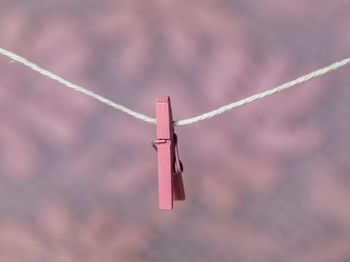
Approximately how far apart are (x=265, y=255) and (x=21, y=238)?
458 mm

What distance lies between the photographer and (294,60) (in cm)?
82

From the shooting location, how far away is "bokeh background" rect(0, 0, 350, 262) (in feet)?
2.70

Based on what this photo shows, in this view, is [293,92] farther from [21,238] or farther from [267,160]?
[21,238]

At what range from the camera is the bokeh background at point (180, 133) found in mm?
822

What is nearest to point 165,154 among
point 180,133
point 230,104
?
point 230,104

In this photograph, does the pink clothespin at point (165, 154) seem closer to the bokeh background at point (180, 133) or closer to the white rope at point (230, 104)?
the white rope at point (230, 104)

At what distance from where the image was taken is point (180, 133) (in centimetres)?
85

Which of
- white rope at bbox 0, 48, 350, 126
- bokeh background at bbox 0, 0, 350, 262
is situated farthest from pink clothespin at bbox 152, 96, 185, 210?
bokeh background at bbox 0, 0, 350, 262

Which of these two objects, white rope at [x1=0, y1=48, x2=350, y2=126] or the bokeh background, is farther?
the bokeh background

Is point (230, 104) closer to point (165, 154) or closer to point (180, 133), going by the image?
point (165, 154)

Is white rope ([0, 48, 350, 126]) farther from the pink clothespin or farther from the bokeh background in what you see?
the bokeh background

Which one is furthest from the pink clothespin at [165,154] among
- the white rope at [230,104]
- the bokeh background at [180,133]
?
the bokeh background at [180,133]

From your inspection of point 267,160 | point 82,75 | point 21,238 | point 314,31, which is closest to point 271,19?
point 314,31

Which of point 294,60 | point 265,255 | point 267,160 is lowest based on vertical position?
point 265,255
